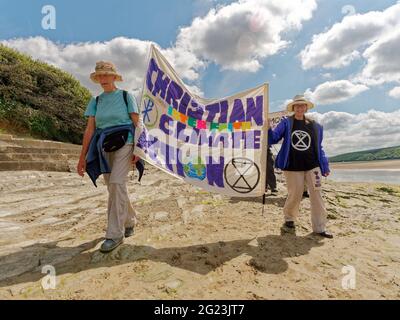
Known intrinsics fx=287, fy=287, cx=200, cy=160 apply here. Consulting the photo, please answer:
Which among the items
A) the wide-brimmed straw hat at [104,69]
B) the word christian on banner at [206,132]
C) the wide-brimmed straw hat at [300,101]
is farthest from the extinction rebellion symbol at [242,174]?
the wide-brimmed straw hat at [104,69]

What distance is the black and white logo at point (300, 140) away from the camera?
436 centimetres

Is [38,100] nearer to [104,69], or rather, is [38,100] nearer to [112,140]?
[104,69]

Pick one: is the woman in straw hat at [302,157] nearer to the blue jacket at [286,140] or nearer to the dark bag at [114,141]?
the blue jacket at [286,140]

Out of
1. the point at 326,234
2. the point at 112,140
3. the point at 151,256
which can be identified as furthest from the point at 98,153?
the point at 326,234

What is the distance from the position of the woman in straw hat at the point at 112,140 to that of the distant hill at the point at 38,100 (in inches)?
564

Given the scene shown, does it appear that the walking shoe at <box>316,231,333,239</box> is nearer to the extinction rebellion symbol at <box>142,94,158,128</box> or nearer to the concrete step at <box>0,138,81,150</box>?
the extinction rebellion symbol at <box>142,94,158,128</box>

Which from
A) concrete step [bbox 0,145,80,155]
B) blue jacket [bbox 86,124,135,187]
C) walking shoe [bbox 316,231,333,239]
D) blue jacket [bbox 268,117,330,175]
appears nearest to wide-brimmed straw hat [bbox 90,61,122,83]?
blue jacket [bbox 86,124,135,187]

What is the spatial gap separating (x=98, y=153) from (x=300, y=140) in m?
2.93

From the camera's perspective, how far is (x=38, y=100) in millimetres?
17219

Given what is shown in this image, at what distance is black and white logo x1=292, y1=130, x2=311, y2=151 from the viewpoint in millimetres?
4359

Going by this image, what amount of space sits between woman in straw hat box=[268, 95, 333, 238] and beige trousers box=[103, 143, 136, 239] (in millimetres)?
2204

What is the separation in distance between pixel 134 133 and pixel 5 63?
1765 cm
